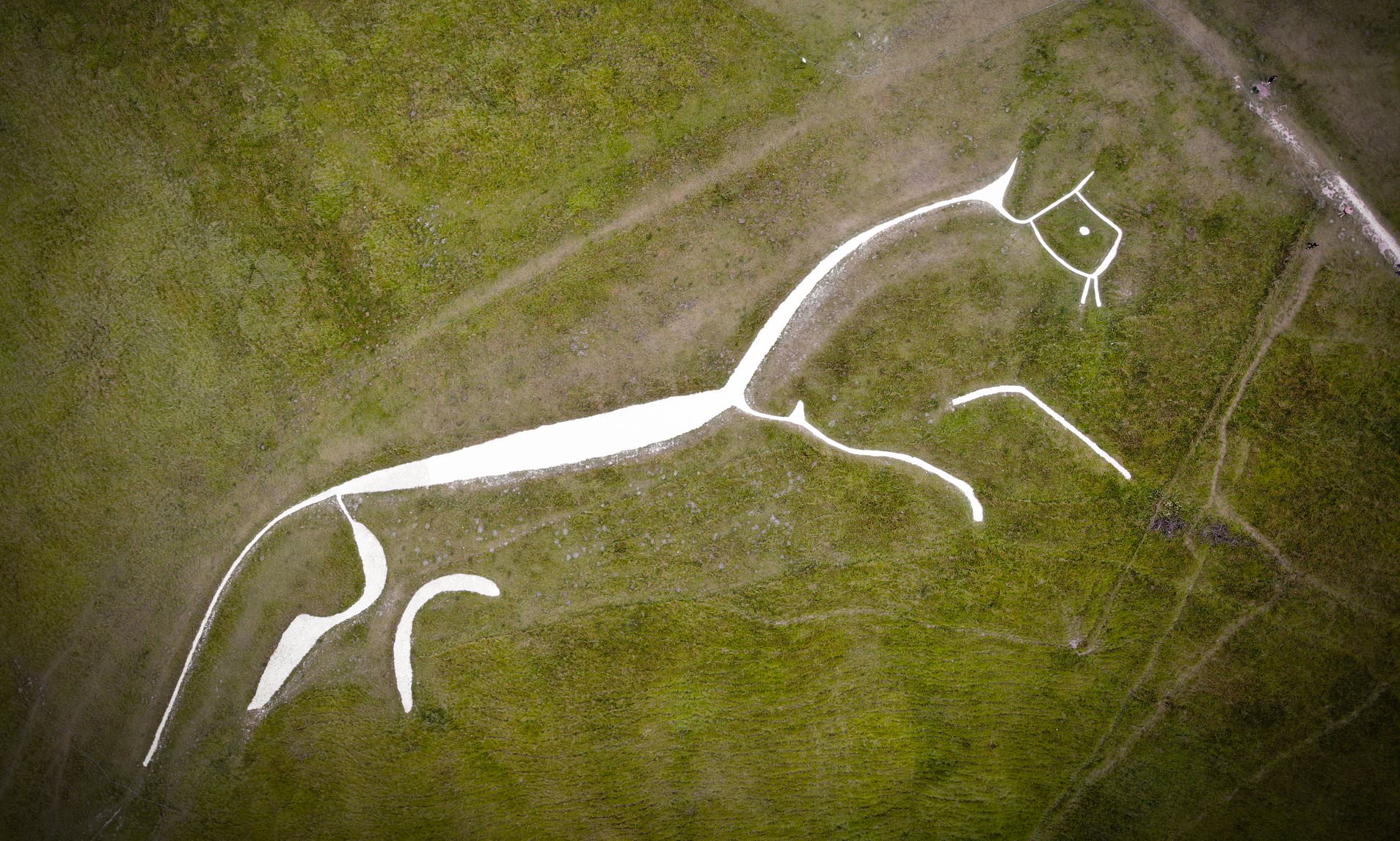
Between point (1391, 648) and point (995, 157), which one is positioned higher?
point (995, 157)

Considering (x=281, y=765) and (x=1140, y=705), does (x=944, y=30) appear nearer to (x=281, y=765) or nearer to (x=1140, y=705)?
(x=1140, y=705)

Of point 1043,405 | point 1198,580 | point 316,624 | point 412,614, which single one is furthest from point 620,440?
point 1198,580

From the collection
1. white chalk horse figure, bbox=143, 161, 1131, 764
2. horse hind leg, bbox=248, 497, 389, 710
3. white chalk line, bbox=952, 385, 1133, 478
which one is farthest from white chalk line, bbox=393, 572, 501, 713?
white chalk line, bbox=952, 385, 1133, 478

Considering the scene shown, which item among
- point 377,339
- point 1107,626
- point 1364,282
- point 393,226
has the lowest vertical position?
point 1107,626

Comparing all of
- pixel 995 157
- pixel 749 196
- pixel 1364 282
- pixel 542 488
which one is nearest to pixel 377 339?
pixel 542 488

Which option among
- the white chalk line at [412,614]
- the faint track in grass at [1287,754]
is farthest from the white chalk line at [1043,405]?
the white chalk line at [412,614]

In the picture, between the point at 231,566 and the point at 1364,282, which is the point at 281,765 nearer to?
the point at 231,566
